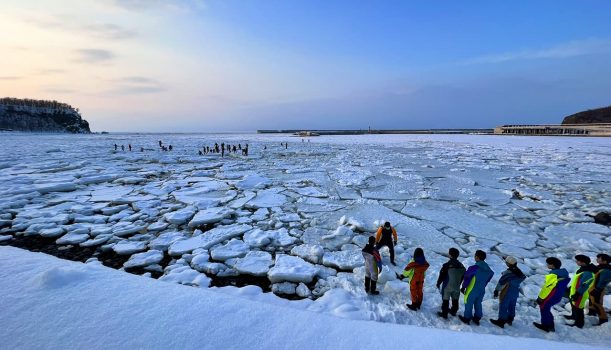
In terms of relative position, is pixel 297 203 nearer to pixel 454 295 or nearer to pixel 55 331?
pixel 454 295

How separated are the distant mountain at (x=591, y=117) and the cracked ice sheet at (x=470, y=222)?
237ft

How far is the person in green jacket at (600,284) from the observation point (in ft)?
8.80

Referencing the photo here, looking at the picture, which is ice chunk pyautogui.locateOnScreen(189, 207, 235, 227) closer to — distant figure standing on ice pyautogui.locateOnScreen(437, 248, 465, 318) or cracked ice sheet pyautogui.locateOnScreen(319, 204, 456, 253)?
cracked ice sheet pyautogui.locateOnScreen(319, 204, 456, 253)

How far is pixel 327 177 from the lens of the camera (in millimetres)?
10219

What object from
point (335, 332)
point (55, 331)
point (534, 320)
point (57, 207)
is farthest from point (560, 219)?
point (57, 207)

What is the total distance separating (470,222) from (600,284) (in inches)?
113

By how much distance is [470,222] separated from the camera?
5.54 metres

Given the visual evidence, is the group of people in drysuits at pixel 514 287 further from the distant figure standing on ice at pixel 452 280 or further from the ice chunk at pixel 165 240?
the ice chunk at pixel 165 240

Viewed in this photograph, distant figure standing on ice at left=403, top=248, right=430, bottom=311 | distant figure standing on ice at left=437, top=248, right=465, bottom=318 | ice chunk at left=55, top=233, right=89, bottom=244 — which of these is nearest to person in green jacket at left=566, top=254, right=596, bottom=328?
distant figure standing on ice at left=437, top=248, right=465, bottom=318

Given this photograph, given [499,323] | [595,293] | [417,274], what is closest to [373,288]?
[417,274]

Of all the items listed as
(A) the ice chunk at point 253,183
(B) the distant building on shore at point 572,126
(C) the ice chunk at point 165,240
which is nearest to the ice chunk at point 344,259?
(C) the ice chunk at point 165,240

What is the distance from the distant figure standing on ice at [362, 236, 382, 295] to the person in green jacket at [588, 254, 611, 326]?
205cm

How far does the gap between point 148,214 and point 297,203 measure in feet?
11.1

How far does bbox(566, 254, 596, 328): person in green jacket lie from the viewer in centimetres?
269
